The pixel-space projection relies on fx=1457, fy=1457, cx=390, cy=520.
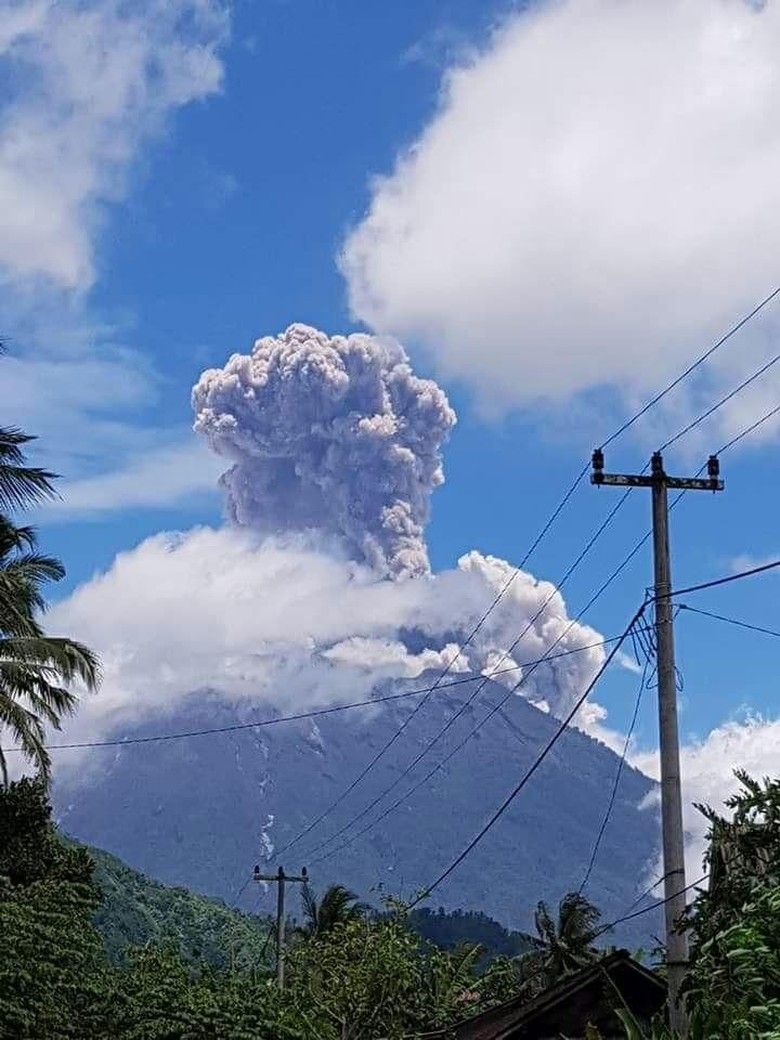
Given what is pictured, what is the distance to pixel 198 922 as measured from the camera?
146 metres

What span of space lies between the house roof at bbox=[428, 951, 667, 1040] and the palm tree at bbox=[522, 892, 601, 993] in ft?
46.0

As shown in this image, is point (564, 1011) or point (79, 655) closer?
point (564, 1011)

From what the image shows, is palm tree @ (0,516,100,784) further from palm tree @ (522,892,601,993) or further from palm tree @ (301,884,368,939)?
palm tree @ (301,884,368,939)

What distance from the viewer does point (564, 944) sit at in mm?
54125

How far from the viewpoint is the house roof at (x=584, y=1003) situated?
88.9ft

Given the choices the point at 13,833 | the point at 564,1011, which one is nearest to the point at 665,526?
the point at 564,1011

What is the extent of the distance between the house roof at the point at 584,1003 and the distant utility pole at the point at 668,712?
8.32 meters

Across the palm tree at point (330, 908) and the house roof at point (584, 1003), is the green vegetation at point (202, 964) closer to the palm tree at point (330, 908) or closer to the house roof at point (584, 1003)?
the house roof at point (584, 1003)

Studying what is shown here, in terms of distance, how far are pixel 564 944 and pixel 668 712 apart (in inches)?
1449

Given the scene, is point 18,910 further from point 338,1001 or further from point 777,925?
point 777,925

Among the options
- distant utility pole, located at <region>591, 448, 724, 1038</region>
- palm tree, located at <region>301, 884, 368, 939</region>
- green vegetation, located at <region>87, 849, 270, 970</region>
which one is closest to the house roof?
distant utility pole, located at <region>591, 448, 724, 1038</region>

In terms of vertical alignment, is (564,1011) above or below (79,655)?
below

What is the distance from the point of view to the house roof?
27.1 m

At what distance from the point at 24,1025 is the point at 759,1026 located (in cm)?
1616
